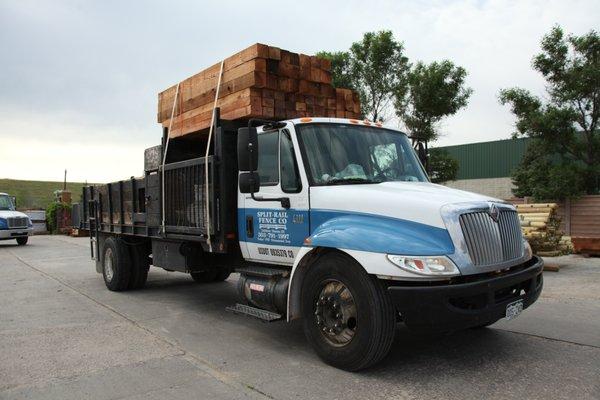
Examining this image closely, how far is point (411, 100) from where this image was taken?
20469 mm

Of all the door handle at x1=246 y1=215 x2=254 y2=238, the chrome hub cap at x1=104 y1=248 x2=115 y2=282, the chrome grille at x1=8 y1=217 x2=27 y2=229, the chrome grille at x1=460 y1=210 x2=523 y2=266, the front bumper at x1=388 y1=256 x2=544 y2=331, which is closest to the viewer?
the front bumper at x1=388 y1=256 x2=544 y2=331

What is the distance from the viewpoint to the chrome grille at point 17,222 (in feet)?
69.5

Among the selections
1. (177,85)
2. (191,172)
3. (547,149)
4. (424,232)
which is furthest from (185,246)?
(547,149)

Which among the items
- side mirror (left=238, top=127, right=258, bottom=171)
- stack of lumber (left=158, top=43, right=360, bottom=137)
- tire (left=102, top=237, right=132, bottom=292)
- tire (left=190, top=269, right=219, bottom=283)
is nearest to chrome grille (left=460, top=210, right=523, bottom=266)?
side mirror (left=238, top=127, right=258, bottom=171)

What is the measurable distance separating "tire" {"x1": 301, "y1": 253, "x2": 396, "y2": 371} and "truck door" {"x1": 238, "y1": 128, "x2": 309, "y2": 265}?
0.57 m

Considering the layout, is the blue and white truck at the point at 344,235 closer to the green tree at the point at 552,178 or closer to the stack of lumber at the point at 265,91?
the stack of lumber at the point at 265,91

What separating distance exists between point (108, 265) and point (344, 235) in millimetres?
6219

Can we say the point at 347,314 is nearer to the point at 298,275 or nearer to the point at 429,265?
the point at 298,275

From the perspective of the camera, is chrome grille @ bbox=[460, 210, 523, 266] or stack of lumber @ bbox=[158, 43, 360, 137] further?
stack of lumber @ bbox=[158, 43, 360, 137]

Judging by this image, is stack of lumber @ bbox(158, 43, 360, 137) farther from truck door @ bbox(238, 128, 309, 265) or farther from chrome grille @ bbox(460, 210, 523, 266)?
chrome grille @ bbox(460, 210, 523, 266)

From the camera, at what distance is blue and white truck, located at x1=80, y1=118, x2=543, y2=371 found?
4223mm

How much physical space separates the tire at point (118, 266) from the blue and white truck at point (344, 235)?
6.18 feet

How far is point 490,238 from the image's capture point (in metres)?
4.52

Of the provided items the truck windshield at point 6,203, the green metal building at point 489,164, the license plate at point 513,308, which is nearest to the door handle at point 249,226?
the license plate at point 513,308
